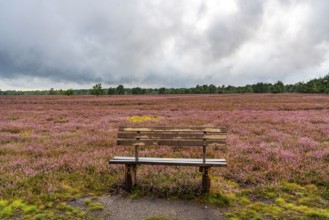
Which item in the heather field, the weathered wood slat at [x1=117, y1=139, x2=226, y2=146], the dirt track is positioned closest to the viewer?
the dirt track

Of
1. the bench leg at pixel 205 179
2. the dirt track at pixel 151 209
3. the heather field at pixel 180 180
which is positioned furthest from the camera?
the bench leg at pixel 205 179

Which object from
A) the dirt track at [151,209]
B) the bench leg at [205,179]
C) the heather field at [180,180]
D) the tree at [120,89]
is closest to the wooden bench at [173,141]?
the bench leg at [205,179]

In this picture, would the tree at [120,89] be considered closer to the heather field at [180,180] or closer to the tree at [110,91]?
the tree at [110,91]

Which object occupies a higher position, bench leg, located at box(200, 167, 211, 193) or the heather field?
bench leg, located at box(200, 167, 211, 193)

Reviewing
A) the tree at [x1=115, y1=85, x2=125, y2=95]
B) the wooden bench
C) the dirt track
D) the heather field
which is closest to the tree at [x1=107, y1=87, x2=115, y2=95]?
the tree at [x1=115, y1=85, x2=125, y2=95]

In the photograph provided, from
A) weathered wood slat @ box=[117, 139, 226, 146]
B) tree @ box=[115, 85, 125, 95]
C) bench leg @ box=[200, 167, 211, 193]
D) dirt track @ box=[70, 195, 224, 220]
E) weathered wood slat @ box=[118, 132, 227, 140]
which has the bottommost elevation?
dirt track @ box=[70, 195, 224, 220]

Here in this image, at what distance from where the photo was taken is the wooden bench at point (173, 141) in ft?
23.5

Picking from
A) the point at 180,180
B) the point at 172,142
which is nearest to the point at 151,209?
the point at 180,180

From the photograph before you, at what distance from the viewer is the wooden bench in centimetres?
716

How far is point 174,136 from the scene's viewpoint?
24.3 ft

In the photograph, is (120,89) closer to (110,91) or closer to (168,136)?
(110,91)

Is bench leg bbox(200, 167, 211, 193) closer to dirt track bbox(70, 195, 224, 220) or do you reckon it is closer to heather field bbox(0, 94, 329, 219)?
heather field bbox(0, 94, 329, 219)

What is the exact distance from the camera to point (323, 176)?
8.60 m

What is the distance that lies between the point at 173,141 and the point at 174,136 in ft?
0.52
